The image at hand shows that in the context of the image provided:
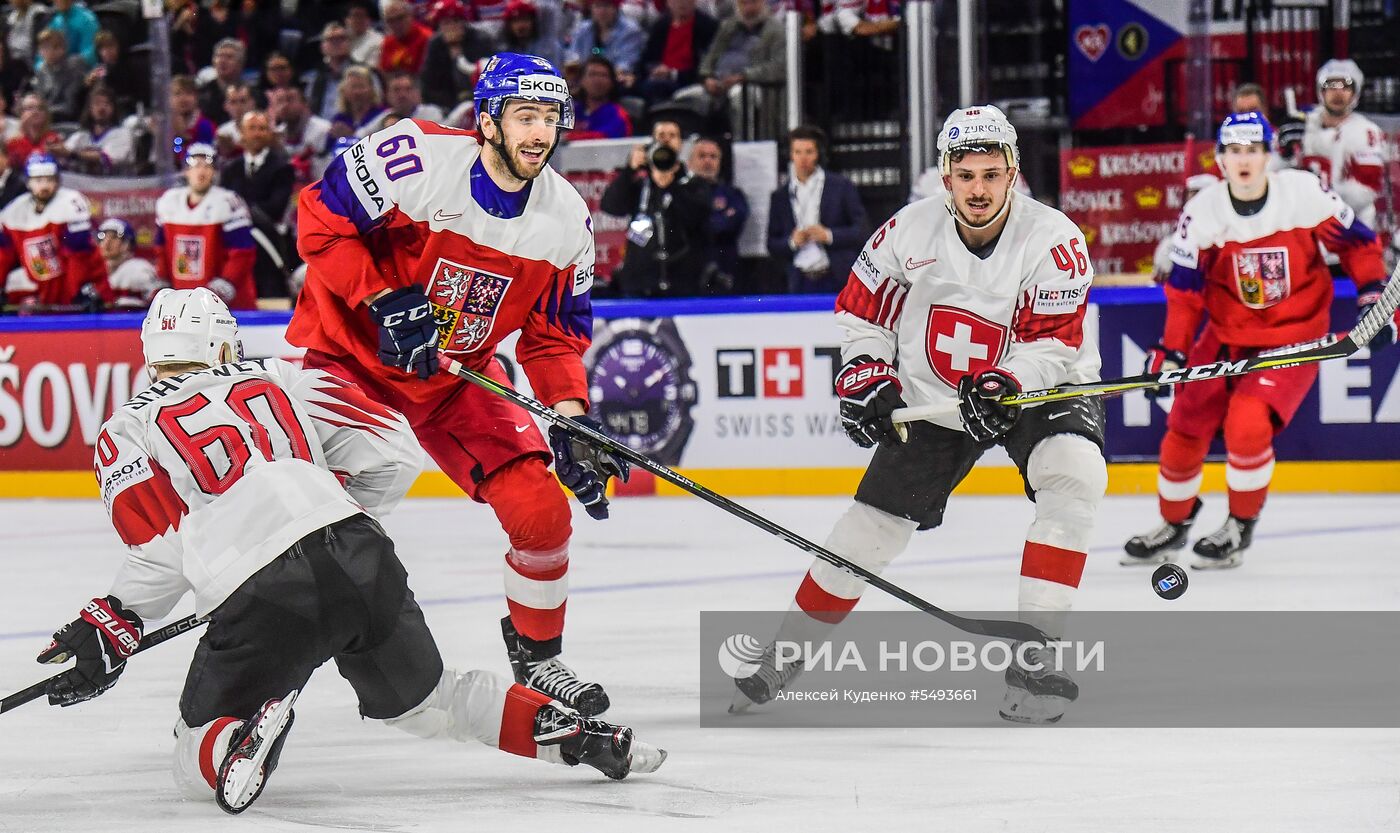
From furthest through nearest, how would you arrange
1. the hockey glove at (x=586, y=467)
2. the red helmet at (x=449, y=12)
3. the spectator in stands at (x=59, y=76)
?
the spectator in stands at (x=59, y=76) < the red helmet at (x=449, y=12) < the hockey glove at (x=586, y=467)

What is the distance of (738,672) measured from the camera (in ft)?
14.0

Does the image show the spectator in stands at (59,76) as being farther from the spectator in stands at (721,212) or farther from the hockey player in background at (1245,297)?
the hockey player in background at (1245,297)

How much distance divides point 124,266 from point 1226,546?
6.14m

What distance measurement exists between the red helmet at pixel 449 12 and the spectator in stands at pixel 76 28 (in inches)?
94.4

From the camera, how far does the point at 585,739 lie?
338 cm

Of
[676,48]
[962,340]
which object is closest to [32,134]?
[676,48]

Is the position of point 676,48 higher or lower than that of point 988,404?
higher

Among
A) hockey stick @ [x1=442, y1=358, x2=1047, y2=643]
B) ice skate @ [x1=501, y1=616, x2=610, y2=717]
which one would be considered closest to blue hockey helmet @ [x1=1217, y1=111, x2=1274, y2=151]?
hockey stick @ [x1=442, y1=358, x2=1047, y2=643]

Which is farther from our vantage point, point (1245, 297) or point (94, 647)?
point (1245, 297)

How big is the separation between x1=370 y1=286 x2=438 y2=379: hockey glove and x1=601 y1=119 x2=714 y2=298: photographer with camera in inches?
201

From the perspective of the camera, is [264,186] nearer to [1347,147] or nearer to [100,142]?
[100,142]

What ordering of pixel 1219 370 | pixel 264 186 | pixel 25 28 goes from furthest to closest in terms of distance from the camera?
pixel 25 28, pixel 264 186, pixel 1219 370

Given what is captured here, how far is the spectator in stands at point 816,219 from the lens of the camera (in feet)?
29.9

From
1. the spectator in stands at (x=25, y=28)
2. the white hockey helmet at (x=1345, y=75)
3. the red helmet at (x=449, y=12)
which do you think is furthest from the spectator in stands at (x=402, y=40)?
the white hockey helmet at (x=1345, y=75)
